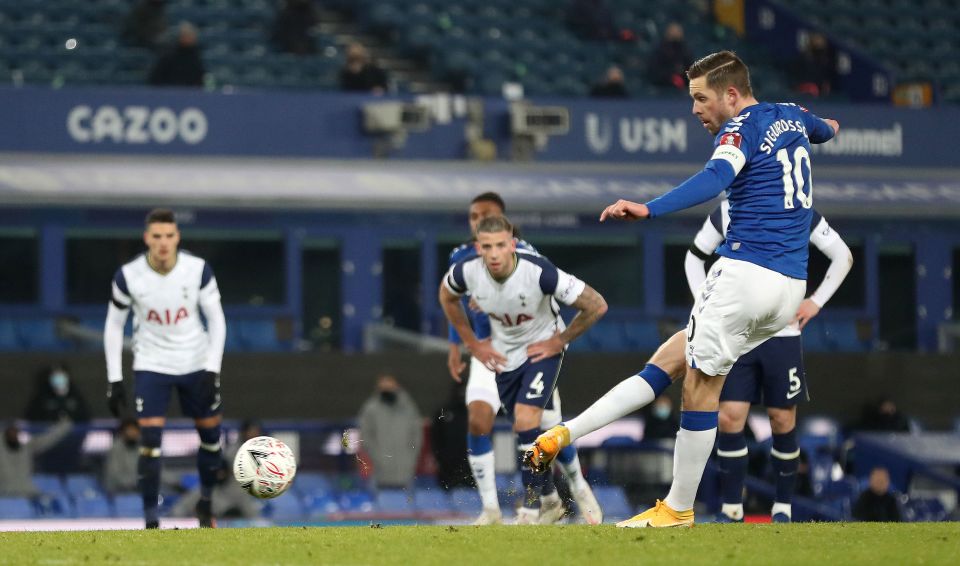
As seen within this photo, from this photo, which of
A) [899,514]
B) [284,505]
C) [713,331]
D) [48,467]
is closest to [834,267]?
[713,331]

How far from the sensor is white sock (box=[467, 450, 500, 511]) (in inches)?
422

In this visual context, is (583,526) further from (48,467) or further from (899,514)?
(48,467)

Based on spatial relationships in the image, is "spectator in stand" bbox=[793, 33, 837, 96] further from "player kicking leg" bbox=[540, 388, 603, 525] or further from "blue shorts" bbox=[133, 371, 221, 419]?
"blue shorts" bbox=[133, 371, 221, 419]

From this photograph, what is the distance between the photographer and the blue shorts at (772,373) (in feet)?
33.8

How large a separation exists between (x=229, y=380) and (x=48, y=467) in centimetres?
268

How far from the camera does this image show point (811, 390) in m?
19.1

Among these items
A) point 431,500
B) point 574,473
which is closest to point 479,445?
point 574,473

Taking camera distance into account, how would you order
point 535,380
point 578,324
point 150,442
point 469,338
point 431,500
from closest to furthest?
point 578,324 < point 535,380 < point 469,338 < point 150,442 < point 431,500

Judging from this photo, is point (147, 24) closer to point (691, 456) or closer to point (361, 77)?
point (361, 77)

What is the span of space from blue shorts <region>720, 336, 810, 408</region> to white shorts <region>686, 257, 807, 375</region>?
250 cm

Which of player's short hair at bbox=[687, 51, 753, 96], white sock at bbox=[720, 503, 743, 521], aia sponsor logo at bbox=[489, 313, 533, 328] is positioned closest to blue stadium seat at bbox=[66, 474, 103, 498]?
aia sponsor logo at bbox=[489, 313, 533, 328]

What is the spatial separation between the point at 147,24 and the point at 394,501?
7388 mm

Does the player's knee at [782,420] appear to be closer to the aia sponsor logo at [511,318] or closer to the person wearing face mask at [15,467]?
the aia sponsor logo at [511,318]

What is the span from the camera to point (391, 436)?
15.8m
